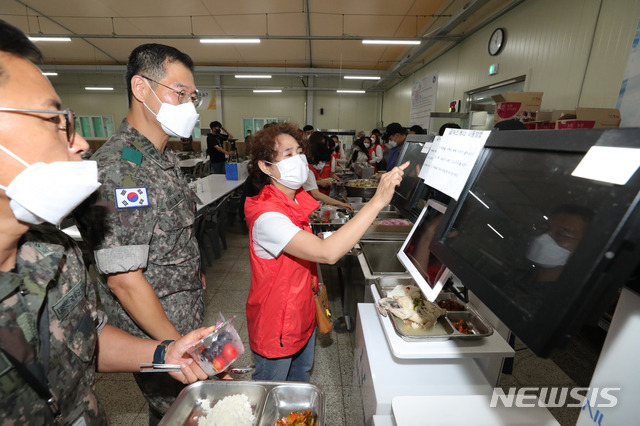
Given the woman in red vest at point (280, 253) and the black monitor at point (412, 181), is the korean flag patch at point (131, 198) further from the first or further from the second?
the black monitor at point (412, 181)

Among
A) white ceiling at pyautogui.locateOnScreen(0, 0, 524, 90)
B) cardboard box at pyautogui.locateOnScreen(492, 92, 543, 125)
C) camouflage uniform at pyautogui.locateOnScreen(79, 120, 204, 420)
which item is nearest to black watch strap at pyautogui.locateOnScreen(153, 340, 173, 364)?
camouflage uniform at pyautogui.locateOnScreen(79, 120, 204, 420)

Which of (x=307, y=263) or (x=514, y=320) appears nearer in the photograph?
(x=514, y=320)

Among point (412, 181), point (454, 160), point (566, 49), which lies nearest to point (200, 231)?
point (412, 181)

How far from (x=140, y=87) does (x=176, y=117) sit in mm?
180

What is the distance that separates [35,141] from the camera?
63cm

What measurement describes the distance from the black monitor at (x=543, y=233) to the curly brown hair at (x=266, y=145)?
40.9 inches

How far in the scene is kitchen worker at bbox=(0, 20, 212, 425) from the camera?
613 mm

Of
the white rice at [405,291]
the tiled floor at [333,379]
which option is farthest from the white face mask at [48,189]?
the tiled floor at [333,379]

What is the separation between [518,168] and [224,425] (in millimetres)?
1056

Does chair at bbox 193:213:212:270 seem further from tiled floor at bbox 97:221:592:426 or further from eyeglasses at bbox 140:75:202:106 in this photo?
eyeglasses at bbox 140:75:202:106

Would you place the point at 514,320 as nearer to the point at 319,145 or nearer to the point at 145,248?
the point at 145,248

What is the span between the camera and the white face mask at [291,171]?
4.95 ft

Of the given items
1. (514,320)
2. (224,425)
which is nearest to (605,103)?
(514,320)

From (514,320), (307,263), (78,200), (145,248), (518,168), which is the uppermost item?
(518,168)
